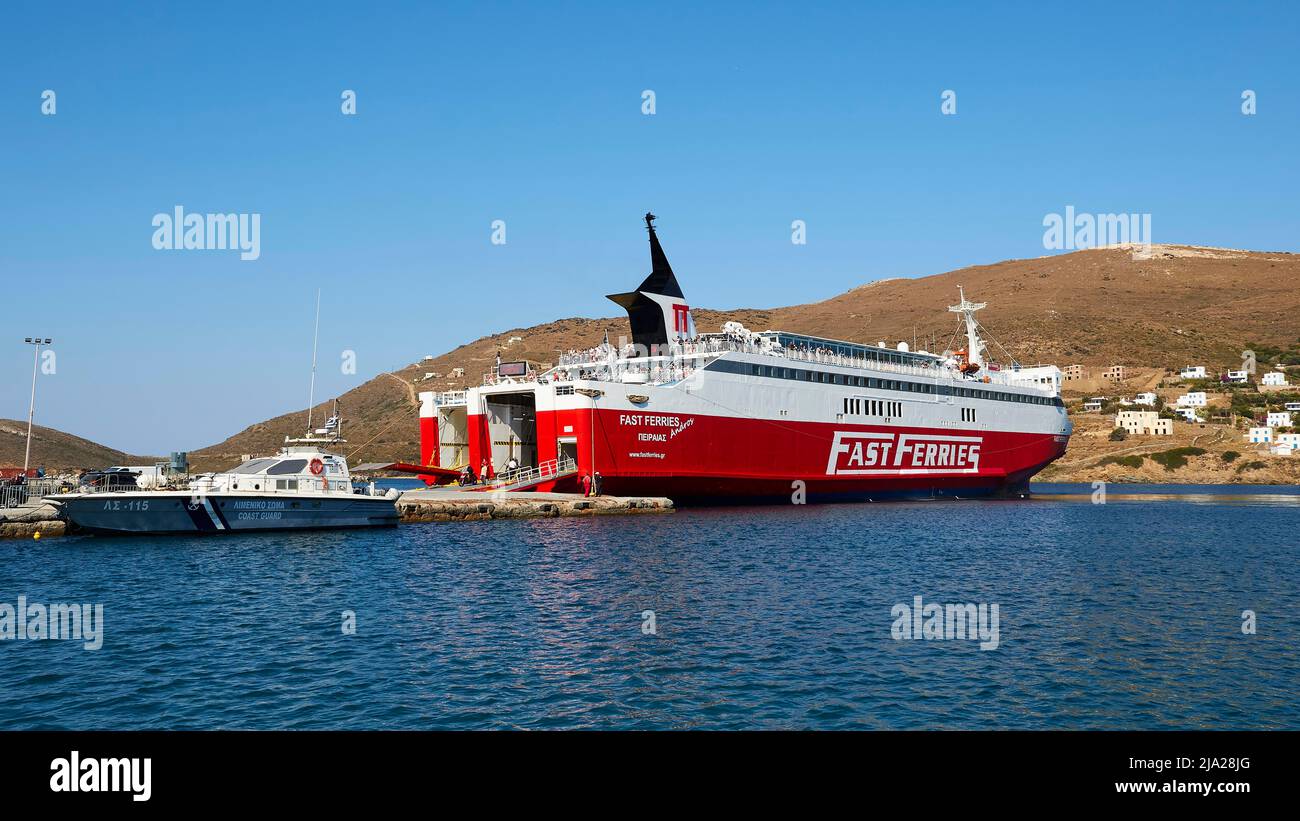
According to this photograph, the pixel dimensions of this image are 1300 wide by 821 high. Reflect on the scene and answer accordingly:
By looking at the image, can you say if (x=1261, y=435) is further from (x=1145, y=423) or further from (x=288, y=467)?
(x=288, y=467)

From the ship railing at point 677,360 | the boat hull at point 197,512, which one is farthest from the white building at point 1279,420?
the boat hull at point 197,512

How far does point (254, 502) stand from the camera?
39.3 meters

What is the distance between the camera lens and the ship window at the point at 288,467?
132 ft

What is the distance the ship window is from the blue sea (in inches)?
132

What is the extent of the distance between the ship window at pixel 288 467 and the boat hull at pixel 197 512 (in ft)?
4.12

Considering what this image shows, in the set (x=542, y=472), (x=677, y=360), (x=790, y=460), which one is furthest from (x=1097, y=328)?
(x=542, y=472)

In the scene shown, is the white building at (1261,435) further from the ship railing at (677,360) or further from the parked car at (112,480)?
the parked car at (112,480)

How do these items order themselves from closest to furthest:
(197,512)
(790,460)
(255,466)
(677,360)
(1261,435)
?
(197,512), (255,466), (677,360), (790,460), (1261,435)

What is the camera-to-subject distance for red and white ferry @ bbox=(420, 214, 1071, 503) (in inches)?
1946

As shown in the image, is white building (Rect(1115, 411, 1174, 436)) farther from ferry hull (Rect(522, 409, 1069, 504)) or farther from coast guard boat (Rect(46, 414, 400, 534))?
coast guard boat (Rect(46, 414, 400, 534))

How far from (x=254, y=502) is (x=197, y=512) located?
2.12 metres

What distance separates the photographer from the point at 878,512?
54188 millimetres
